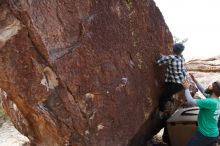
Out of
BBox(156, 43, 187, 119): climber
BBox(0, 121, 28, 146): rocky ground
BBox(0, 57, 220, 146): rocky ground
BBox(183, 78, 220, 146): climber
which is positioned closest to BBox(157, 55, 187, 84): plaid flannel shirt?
BBox(156, 43, 187, 119): climber

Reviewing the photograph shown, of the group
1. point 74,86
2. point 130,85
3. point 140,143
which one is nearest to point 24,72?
point 74,86

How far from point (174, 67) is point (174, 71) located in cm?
10

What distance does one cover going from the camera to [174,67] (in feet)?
23.2

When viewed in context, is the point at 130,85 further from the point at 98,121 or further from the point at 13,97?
the point at 13,97

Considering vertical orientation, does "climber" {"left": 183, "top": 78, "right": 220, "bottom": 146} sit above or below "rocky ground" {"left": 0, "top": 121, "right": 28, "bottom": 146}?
above

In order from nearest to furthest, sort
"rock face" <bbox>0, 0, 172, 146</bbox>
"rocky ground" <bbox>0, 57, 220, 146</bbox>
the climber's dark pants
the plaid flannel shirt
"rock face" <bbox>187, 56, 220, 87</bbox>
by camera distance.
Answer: "rock face" <bbox>0, 0, 172, 146</bbox> < the plaid flannel shirt < the climber's dark pants < "rocky ground" <bbox>0, 57, 220, 146</bbox> < "rock face" <bbox>187, 56, 220, 87</bbox>

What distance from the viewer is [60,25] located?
5664mm

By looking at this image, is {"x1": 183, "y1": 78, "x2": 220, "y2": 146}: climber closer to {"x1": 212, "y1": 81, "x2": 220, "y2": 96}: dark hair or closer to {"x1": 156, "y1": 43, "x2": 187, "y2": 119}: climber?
{"x1": 212, "y1": 81, "x2": 220, "y2": 96}: dark hair

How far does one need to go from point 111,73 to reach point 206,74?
249 inches

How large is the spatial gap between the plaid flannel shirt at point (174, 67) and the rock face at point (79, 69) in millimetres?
193

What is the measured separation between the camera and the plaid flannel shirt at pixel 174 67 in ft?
23.1

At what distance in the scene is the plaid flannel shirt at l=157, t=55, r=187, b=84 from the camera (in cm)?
705

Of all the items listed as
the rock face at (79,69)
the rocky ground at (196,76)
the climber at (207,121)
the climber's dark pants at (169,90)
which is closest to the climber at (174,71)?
the climber's dark pants at (169,90)

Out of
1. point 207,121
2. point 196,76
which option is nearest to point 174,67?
point 207,121
